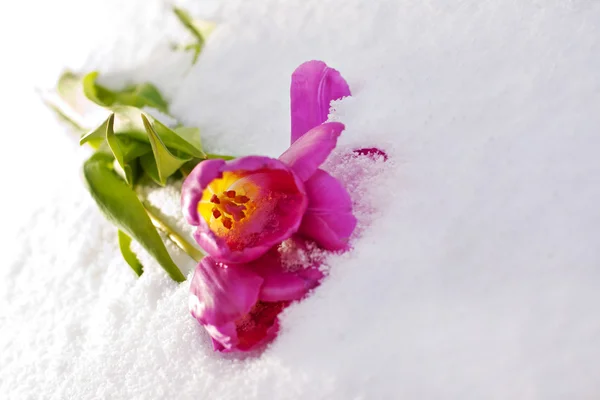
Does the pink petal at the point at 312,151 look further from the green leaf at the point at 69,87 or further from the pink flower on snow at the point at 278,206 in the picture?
the green leaf at the point at 69,87

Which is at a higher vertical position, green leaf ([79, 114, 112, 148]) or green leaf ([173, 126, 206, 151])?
green leaf ([79, 114, 112, 148])

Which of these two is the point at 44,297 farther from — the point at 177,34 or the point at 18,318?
the point at 177,34

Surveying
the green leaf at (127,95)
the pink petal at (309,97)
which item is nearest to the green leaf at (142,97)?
the green leaf at (127,95)

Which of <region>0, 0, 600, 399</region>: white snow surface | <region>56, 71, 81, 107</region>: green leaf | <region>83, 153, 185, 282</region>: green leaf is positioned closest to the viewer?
<region>0, 0, 600, 399</region>: white snow surface

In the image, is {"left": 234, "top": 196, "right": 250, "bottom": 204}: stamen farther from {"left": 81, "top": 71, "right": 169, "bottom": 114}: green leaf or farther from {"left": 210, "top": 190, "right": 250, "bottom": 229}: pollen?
{"left": 81, "top": 71, "right": 169, "bottom": 114}: green leaf

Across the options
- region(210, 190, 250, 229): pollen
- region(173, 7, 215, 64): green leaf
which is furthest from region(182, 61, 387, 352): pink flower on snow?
region(173, 7, 215, 64): green leaf

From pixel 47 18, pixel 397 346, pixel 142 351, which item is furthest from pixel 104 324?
pixel 47 18

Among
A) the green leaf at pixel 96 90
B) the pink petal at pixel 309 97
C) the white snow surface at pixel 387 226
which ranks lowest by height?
the white snow surface at pixel 387 226
